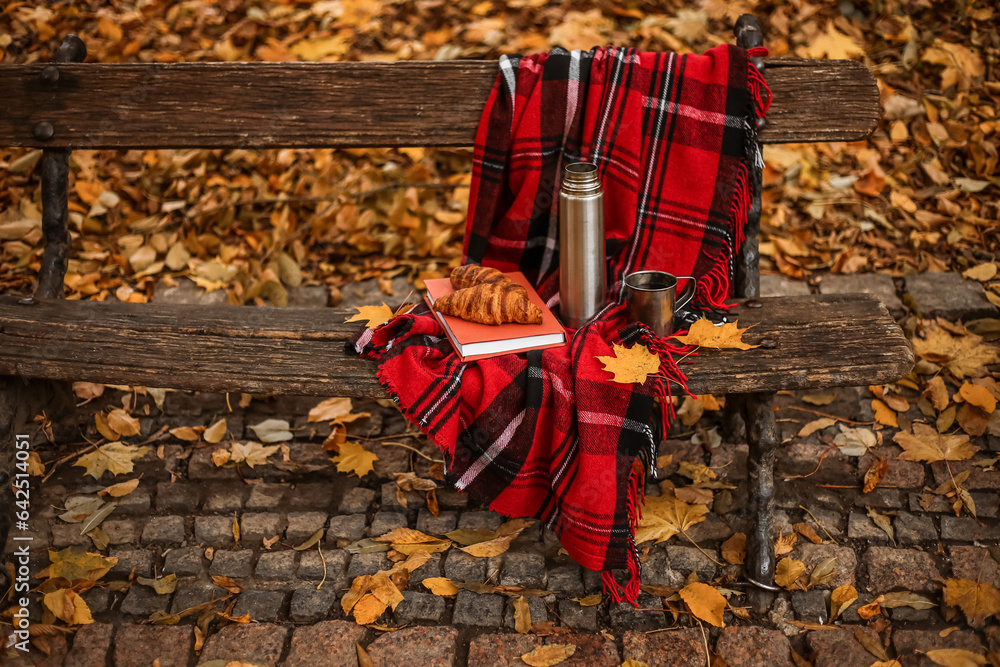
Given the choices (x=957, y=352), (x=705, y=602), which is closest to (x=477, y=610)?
(x=705, y=602)

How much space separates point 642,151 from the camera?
2578 mm

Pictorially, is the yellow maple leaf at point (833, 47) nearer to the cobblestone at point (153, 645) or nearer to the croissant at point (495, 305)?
the croissant at point (495, 305)

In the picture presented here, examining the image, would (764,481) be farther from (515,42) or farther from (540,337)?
(515,42)

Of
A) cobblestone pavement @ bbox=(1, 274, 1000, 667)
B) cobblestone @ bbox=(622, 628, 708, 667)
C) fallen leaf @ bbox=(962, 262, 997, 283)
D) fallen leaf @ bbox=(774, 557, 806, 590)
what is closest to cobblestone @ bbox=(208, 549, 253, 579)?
cobblestone pavement @ bbox=(1, 274, 1000, 667)

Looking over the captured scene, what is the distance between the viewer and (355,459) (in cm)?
282

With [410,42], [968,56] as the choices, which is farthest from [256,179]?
[968,56]

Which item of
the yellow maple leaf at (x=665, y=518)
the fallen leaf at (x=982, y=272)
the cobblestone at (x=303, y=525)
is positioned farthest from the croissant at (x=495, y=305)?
the fallen leaf at (x=982, y=272)

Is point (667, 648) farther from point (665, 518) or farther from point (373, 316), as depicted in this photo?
point (373, 316)

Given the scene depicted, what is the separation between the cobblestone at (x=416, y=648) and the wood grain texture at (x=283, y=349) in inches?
25.5

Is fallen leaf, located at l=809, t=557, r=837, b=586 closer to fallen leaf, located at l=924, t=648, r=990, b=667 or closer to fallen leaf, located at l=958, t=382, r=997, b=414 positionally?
fallen leaf, located at l=924, t=648, r=990, b=667

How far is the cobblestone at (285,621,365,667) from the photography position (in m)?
2.15

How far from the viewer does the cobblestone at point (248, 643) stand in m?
2.17

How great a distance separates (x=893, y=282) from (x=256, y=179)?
2.96m

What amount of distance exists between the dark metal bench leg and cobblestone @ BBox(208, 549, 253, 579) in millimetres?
1462
